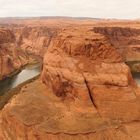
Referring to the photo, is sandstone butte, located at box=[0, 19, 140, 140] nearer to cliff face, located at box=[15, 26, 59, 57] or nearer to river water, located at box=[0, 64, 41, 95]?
river water, located at box=[0, 64, 41, 95]

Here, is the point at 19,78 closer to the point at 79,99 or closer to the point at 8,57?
the point at 8,57

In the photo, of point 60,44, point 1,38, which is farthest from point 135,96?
point 1,38

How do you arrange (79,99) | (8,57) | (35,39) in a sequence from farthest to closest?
(35,39) < (8,57) < (79,99)

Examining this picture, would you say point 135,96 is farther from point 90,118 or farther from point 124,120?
point 90,118

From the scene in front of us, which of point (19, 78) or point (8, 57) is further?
point (8, 57)

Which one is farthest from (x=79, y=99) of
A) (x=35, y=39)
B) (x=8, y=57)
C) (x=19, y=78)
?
(x=35, y=39)

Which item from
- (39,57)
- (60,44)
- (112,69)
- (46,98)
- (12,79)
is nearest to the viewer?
(112,69)

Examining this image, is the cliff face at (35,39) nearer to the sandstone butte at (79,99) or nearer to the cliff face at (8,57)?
the cliff face at (8,57)

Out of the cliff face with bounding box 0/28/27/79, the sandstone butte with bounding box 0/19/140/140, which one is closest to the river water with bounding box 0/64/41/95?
the cliff face with bounding box 0/28/27/79
